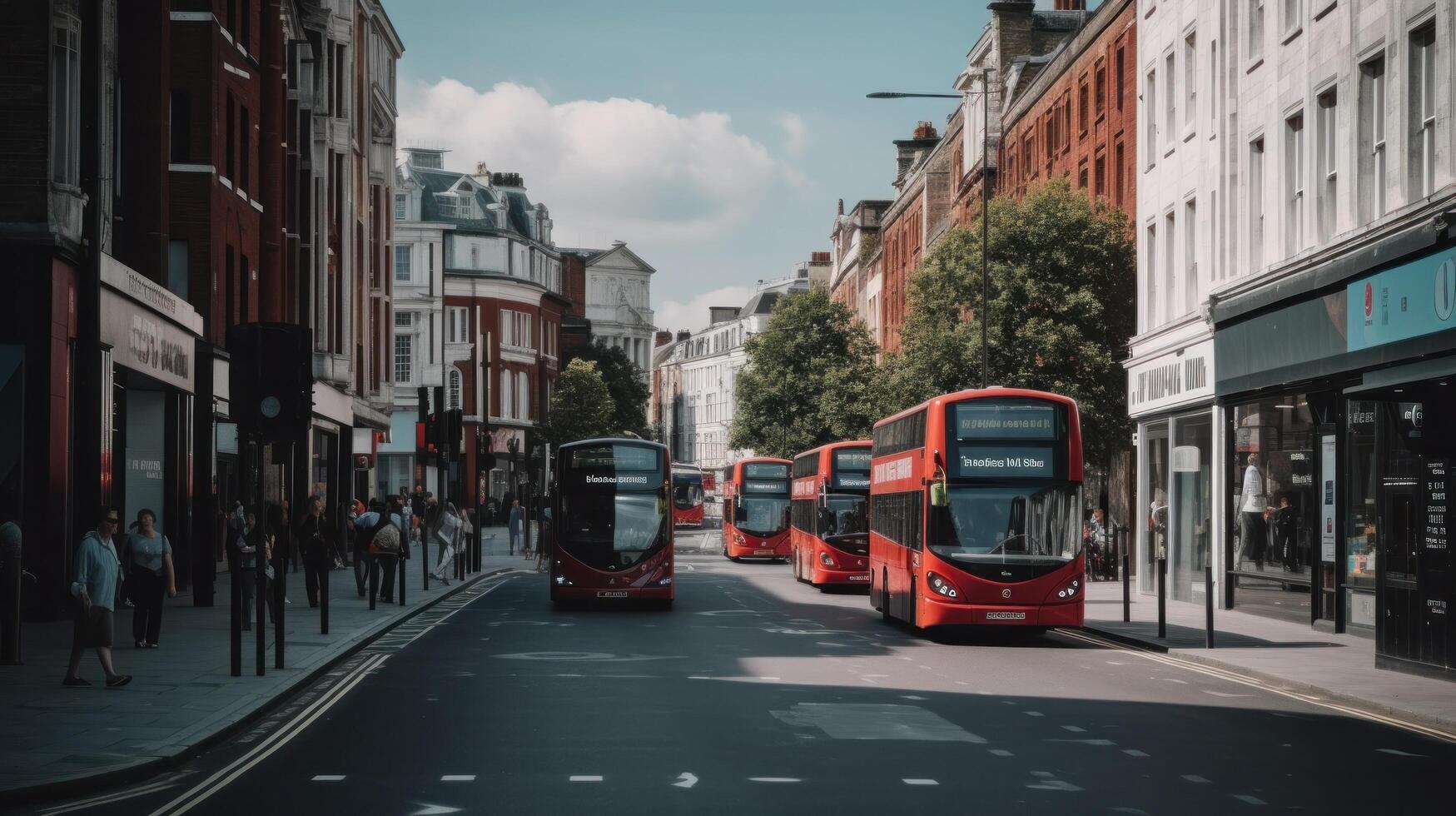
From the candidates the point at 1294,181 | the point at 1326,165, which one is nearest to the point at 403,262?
the point at 1294,181

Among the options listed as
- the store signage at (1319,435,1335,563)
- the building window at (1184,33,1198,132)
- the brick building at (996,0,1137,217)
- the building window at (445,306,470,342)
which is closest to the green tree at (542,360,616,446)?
the building window at (445,306,470,342)

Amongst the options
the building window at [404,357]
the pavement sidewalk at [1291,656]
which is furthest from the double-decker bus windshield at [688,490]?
the pavement sidewalk at [1291,656]

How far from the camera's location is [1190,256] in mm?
34125

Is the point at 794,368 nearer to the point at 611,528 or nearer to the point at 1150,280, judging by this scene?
the point at 1150,280

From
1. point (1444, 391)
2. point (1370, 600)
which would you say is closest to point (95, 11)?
point (1444, 391)

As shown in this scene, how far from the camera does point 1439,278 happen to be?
19.6m

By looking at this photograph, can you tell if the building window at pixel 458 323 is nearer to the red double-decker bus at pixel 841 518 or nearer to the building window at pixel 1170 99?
the red double-decker bus at pixel 841 518

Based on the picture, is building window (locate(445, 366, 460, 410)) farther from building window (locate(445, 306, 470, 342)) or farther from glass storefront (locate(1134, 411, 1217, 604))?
glass storefront (locate(1134, 411, 1217, 604))

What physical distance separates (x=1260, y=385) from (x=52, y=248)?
59.9 feet

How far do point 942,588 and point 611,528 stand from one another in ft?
28.8

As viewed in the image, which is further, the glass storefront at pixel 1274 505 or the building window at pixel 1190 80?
the building window at pixel 1190 80

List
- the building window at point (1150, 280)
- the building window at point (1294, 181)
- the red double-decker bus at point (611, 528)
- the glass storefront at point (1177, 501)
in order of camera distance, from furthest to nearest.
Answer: the building window at point (1150, 280), the glass storefront at point (1177, 501), the red double-decker bus at point (611, 528), the building window at point (1294, 181)

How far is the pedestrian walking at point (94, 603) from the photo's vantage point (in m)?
15.6

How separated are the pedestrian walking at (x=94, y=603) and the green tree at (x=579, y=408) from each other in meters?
83.0
